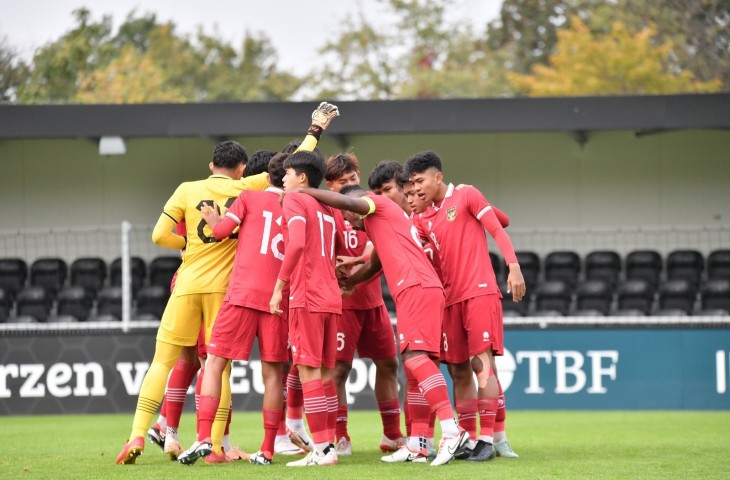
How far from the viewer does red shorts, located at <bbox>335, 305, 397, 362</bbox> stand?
28.7 feet

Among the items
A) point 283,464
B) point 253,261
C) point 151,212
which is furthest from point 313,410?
point 151,212

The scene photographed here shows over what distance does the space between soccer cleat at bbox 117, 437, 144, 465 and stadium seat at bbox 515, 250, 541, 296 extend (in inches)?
372

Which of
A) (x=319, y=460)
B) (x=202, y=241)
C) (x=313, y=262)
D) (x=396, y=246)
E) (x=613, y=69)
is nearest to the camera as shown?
(x=319, y=460)

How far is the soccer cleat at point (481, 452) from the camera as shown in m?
7.94

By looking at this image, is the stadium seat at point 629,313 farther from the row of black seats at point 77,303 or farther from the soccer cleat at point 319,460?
the soccer cleat at point 319,460

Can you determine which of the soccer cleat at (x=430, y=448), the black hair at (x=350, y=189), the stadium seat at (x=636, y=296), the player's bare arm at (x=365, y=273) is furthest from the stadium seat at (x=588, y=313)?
the black hair at (x=350, y=189)

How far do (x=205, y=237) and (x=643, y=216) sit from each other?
11.0 m

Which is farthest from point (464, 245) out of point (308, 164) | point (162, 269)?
point (162, 269)

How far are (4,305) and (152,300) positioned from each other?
200cm

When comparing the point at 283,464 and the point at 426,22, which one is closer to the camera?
the point at 283,464

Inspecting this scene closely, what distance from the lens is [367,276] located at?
8.38 m

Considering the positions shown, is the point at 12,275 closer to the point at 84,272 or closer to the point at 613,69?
the point at 84,272

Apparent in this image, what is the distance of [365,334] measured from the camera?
29.1 feet

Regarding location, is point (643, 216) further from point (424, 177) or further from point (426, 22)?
point (426, 22)
